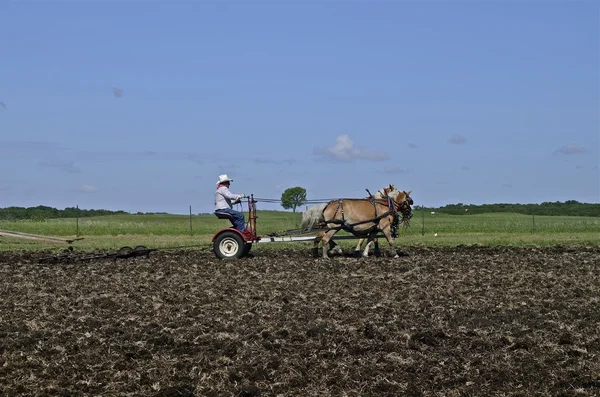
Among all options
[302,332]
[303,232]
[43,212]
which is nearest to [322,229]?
[303,232]

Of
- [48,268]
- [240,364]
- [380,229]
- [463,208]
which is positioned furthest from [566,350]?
[463,208]

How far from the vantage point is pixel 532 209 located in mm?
77250

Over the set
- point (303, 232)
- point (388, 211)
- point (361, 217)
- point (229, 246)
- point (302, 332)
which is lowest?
point (302, 332)

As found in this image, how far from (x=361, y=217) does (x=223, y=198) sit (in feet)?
12.0

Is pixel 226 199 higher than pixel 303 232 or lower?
higher

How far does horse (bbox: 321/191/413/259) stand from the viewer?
21.6 metres

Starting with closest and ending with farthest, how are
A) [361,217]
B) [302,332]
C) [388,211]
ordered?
[302,332]
[361,217]
[388,211]

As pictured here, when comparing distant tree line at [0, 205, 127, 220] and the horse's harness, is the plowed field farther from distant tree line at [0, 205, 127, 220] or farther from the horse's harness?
distant tree line at [0, 205, 127, 220]

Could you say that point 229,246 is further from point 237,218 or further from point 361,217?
point 361,217

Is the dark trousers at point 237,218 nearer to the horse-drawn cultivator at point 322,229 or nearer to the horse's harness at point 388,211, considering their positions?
the horse-drawn cultivator at point 322,229

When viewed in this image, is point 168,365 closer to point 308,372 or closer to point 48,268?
point 308,372

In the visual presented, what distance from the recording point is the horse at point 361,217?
2158cm

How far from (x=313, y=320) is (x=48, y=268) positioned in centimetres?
1020

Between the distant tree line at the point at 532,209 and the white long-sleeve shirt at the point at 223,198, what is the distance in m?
55.2
